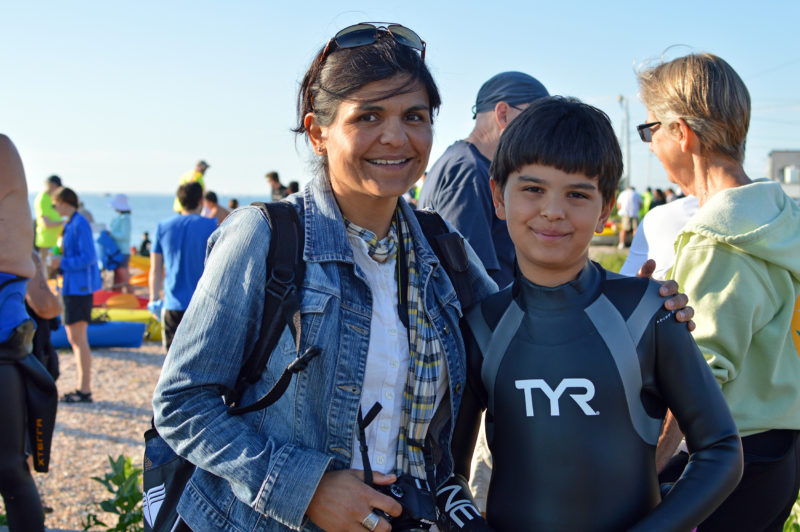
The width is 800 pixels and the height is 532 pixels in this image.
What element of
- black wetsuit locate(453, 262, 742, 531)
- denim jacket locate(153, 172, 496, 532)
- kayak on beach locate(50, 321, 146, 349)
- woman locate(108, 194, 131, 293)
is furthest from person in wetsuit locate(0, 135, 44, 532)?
woman locate(108, 194, 131, 293)

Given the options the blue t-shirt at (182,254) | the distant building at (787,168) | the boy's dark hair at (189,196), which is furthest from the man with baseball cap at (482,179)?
the distant building at (787,168)

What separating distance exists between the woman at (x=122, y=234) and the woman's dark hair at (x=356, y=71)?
13862 mm

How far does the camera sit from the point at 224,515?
1.82 metres

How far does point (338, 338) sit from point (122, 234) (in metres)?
14.3

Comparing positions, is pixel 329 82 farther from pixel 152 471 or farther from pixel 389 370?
pixel 152 471

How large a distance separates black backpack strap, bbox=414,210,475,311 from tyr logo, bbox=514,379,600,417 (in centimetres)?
36

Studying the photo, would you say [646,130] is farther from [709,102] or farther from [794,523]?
[794,523]

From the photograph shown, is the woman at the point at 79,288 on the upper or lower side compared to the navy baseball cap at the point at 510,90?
lower

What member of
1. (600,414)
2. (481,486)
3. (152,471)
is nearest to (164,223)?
Answer: (481,486)

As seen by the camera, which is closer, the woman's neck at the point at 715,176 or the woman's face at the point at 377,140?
the woman's face at the point at 377,140

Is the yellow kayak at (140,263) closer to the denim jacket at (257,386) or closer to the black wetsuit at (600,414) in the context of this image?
the denim jacket at (257,386)

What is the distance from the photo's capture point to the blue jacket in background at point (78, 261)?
7539 millimetres

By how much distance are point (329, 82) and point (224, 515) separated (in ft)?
3.94

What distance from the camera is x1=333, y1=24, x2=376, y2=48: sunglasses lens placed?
197 cm
